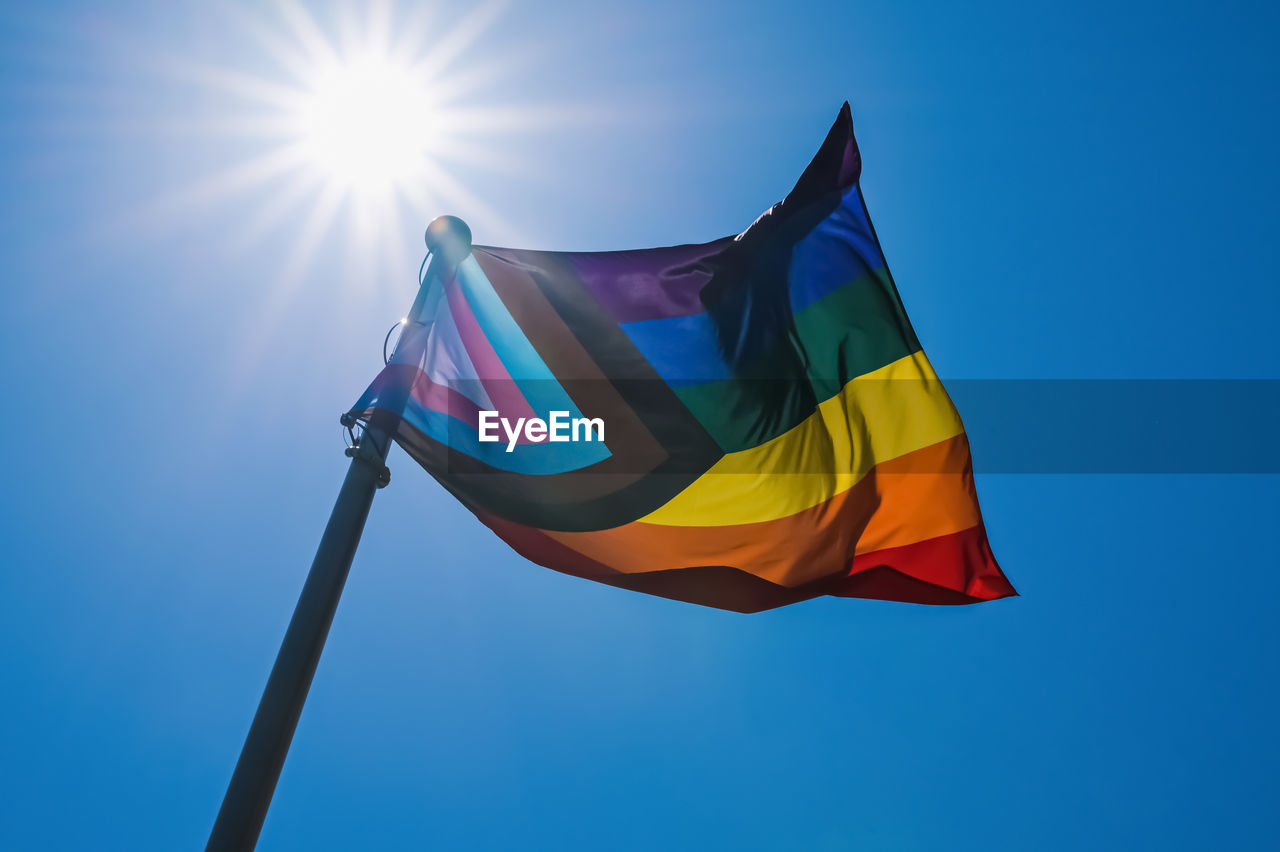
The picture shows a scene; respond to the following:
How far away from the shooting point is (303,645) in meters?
4.21

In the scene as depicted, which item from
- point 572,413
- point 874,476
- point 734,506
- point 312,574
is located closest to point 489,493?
point 572,413

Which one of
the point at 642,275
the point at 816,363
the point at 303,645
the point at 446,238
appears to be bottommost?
the point at 303,645

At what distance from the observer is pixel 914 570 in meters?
6.36

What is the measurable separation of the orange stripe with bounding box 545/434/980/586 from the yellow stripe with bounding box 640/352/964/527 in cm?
9

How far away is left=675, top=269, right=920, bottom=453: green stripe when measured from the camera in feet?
22.2

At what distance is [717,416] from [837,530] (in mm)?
1295

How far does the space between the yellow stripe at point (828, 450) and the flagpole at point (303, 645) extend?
2.21 metres

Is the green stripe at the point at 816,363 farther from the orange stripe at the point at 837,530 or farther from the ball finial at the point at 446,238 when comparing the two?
the ball finial at the point at 446,238

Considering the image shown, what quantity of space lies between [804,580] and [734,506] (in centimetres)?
76

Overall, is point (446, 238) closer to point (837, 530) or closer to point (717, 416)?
point (717, 416)

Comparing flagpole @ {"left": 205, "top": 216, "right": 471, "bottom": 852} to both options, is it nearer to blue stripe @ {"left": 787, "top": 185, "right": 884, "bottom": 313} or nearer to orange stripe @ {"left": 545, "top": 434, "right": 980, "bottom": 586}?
orange stripe @ {"left": 545, "top": 434, "right": 980, "bottom": 586}

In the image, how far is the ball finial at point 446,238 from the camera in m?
5.77

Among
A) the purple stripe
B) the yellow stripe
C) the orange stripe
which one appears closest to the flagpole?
the purple stripe

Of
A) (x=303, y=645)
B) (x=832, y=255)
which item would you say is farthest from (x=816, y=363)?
(x=303, y=645)
